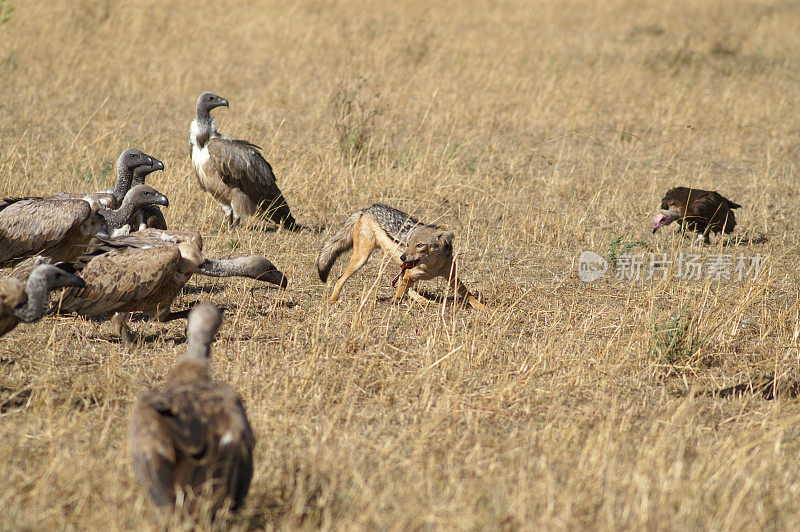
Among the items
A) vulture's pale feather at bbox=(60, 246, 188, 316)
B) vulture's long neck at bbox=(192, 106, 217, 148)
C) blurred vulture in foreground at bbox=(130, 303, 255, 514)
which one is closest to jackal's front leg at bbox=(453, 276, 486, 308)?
vulture's pale feather at bbox=(60, 246, 188, 316)

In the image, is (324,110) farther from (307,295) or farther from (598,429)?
(598,429)

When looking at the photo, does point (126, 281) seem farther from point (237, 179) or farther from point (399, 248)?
point (237, 179)

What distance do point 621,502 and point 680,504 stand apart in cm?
25

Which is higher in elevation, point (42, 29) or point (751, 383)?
point (42, 29)

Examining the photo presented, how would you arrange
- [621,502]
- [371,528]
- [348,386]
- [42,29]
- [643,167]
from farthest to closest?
[42,29] → [643,167] → [348,386] → [621,502] → [371,528]

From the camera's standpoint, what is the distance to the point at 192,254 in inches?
229

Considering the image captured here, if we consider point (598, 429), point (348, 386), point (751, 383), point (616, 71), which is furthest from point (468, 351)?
point (616, 71)

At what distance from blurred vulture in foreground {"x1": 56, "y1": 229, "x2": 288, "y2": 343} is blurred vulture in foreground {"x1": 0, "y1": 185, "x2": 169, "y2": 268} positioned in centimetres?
63

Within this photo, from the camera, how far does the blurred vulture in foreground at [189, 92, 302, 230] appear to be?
8648 millimetres

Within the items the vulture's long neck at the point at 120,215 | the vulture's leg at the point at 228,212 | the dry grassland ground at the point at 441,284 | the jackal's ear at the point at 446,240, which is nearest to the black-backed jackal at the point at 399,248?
the jackal's ear at the point at 446,240

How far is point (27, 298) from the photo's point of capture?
15.3 feet

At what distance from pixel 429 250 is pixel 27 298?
2.92 metres

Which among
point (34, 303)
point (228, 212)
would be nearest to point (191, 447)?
point (34, 303)

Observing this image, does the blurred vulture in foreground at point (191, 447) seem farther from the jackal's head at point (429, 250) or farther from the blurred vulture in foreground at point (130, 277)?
the jackal's head at point (429, 250)
